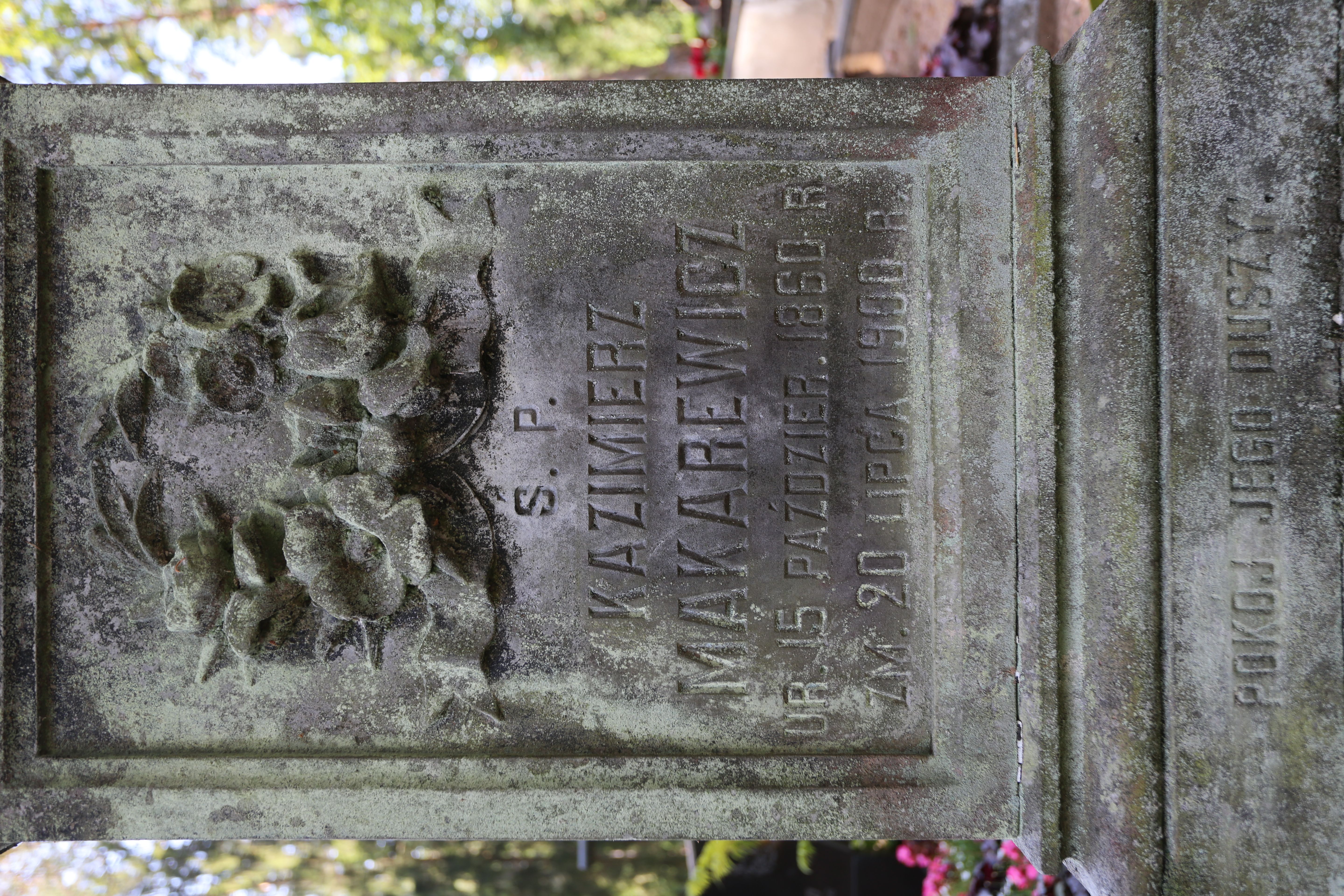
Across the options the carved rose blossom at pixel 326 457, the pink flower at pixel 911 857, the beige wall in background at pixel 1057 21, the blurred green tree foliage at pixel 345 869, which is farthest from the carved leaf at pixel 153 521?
the blurred green tree foliage at pixel 345 869

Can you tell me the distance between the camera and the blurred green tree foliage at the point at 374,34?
20.8ft

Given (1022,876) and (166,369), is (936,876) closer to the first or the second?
(1022,876)

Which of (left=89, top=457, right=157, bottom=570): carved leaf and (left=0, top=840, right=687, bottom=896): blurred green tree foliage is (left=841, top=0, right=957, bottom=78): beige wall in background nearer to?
(left=89, top=457, right=157, bottom=570): carved leaf

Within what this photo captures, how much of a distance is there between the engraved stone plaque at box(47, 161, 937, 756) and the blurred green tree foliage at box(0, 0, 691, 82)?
5.40 metres

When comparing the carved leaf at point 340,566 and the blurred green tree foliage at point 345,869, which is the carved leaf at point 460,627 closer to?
the carved leaf at point 340,566

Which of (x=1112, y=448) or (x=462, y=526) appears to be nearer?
(x=1112, y=448)

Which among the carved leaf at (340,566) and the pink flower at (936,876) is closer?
the carved leaf at (340,566)

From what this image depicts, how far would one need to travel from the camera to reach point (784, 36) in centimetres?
631

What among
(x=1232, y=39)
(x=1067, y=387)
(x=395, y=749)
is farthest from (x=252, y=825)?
(x=1232, y=39)

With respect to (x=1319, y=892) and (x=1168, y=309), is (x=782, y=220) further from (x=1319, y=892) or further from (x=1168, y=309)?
(x=1319, y=892)

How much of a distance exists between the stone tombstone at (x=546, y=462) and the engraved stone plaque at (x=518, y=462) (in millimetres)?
12

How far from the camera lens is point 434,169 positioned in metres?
2.48

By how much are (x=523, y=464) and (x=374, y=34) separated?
21.0ft

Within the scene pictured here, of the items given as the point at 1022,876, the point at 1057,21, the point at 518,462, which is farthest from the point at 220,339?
the point at 1022,876
